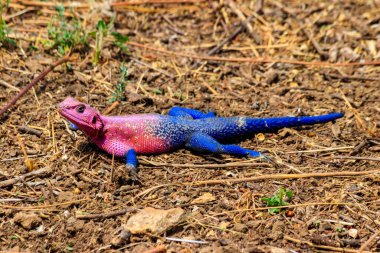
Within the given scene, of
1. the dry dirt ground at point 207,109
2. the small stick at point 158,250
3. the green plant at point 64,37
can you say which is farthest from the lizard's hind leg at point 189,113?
the small stick at point 158,250

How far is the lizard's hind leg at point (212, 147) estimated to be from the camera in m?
5.42

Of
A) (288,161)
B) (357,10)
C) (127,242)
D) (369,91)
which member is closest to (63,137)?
(127,242)

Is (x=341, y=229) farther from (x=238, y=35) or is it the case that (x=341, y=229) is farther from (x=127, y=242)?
(x=238, y=35)

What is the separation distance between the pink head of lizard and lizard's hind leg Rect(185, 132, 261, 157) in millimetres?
943

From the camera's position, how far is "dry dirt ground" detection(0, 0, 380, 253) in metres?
4.51

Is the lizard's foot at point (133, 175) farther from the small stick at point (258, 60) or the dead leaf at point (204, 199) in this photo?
the small stick at point (258, 60)

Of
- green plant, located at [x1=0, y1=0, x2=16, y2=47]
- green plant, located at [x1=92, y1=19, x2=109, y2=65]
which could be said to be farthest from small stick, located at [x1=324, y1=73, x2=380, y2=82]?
green plant, located at [x1=0, y1=0, x2=16, y2=47]

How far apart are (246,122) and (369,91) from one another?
180 centimetres

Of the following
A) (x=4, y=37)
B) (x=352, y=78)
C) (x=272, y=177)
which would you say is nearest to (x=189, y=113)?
(x=272, y=177)

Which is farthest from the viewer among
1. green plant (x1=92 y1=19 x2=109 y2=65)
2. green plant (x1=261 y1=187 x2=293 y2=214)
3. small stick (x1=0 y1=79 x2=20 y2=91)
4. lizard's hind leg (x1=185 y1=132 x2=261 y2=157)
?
green plant (x1=92 y1=19 x2=109 y2=65)

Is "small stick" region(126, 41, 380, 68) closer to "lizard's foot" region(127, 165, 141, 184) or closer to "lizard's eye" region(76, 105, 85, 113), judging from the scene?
"lizard's eye" region(76, 105, 85, 113)

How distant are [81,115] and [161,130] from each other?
2.61 feet

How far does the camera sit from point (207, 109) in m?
6.24

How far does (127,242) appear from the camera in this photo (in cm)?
436
